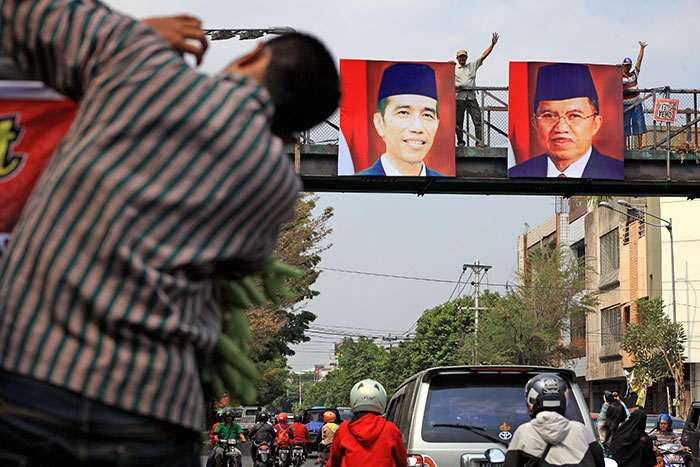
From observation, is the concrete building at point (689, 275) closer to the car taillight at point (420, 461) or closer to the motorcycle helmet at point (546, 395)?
the car taillight at point (420, 461)

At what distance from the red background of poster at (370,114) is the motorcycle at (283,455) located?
8.65m

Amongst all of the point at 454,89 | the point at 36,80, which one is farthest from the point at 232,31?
the point at 36,80

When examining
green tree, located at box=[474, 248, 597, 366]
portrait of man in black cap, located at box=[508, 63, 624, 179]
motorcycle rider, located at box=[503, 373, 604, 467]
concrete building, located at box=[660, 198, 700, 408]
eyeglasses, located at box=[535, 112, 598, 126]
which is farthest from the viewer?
green tree, located at box=[474, 248, 597, 366]

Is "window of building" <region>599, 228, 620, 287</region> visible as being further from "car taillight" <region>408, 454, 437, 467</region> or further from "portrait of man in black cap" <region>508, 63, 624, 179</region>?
"car taillight" <region>408, 454, 437, 467</region>

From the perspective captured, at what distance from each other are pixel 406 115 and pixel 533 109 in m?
2.65

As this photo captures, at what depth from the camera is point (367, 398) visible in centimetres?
725

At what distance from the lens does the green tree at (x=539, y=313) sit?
162 feet

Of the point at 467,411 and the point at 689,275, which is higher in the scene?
the point at 689,275

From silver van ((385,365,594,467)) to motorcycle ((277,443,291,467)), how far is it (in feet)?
57.7

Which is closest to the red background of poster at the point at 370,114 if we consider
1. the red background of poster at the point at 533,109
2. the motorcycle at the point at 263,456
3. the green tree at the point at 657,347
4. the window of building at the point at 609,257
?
the red background of poster at the point at 533,109

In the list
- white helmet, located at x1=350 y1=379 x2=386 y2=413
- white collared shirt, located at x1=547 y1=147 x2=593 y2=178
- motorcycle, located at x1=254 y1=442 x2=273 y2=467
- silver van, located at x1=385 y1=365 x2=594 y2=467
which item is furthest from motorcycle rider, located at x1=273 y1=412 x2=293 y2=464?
white helmet, located at x1=350 y1=379 x2=386 y2=413

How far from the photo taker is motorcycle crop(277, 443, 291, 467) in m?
25.5

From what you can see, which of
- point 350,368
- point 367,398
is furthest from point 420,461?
point 350,368

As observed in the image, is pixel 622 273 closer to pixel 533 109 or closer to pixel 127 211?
pixel 533 109
